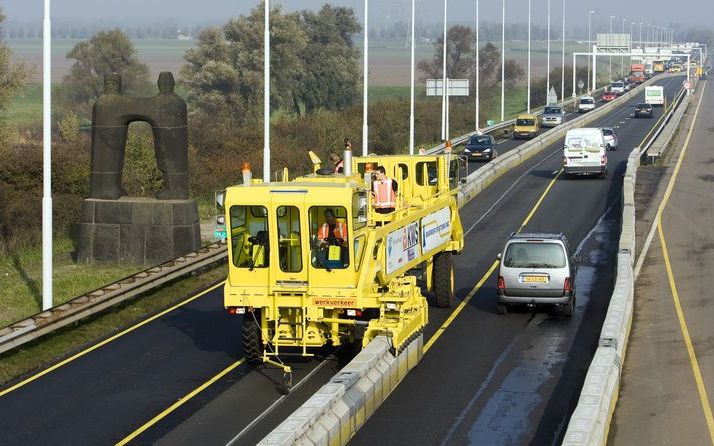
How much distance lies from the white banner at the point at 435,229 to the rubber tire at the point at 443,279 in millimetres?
417

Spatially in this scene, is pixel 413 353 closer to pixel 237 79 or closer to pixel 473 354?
pixel 473 354

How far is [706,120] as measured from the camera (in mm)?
89812

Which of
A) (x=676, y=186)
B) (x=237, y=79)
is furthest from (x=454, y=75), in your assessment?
(x=676, y=186)

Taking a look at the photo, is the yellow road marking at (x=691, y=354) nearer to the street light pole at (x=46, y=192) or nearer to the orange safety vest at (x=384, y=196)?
the orange safety vest at (x=384, y=196)

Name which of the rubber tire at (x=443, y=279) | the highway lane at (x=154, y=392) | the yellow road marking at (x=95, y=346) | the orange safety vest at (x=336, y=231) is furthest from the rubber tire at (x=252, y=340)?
the rubber tire at (x=443, y=279)

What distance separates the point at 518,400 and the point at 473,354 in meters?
3.41

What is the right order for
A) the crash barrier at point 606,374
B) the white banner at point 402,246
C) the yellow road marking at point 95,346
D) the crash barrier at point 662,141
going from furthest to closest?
1. the crash barrier at point 662,141
2. the white banner at point 402,246
3. the yellow road marking at point 95,346
4. the crash barrier at point 606,374

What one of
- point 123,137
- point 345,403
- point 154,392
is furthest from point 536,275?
point 123,137

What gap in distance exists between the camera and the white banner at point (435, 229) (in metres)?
24.5

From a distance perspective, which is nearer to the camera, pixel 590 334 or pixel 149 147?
pixel 590 334

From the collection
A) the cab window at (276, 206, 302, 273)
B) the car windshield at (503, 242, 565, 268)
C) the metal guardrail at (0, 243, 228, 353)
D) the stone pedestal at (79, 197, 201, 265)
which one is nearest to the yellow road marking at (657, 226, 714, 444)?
the car windshield at (503, 242, 565, 268)

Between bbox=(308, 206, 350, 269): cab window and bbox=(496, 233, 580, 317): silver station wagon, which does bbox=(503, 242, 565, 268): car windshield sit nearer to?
bbox=(496, 233, 580, 317): silver station wagon

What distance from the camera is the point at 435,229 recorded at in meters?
25.5

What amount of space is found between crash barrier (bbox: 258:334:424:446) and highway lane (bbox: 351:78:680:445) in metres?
0.23
